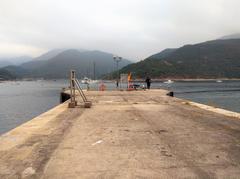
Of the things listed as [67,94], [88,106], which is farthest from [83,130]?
[67,94]

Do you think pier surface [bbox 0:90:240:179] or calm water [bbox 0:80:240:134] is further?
calm water [bbox 0:80:240:134]

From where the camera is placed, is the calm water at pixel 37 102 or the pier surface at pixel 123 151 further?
the calm water at pixel 37 102

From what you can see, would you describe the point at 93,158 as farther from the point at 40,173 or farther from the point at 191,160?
the point at 191,160

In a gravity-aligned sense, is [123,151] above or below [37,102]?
above

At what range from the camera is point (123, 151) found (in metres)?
7.70

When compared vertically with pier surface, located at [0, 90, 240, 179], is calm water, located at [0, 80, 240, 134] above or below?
below

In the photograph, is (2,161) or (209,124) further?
(209,124)

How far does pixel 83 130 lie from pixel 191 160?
4654 mm

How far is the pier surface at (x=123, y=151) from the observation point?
614 centimetres

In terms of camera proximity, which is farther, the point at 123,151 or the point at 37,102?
the point at 37,102

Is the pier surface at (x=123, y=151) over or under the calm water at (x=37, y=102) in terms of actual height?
over

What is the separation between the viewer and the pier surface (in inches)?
242

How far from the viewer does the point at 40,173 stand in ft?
20.0

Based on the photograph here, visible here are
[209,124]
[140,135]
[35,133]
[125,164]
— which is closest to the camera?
[125,164]
